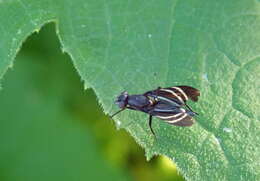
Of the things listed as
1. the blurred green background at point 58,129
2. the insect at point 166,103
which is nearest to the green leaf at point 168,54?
the insect at point 166,103

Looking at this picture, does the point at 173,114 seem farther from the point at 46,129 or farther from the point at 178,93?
the point at 46,129

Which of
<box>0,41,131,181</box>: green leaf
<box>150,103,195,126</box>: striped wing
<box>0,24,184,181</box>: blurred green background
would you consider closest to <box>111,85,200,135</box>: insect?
<box>150,103,195,126</box>: striped wing

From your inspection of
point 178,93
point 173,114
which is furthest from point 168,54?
point 173,114

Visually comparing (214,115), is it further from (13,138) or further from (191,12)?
(13,138)

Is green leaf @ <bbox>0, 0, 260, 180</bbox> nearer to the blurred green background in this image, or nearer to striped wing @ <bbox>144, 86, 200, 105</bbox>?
striped wing @ <bbox>144, 86, 200, 105</bbox>

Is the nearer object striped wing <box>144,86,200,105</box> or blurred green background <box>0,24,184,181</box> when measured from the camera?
striped wing <box>144,86,200,105</box>

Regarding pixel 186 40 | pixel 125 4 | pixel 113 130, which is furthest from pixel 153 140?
pixel 113 130
